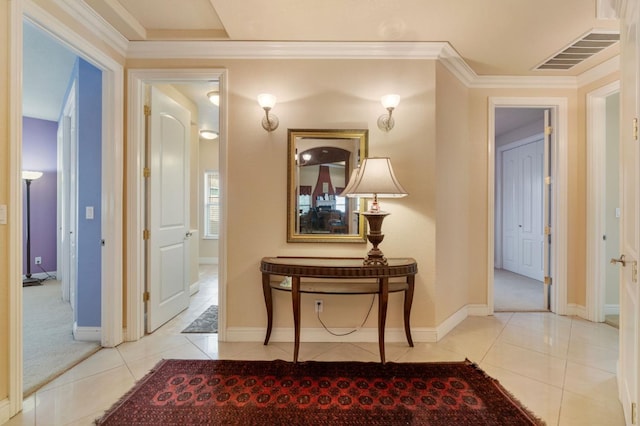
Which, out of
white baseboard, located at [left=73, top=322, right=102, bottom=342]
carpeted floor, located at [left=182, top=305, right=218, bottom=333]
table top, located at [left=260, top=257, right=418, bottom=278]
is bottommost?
carpeted floor, located at [left=182, top=305, right=218, bottom=333]

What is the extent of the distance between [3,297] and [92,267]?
103 centimetres

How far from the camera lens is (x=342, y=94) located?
2736 mm

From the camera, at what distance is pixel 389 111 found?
8.59 ft

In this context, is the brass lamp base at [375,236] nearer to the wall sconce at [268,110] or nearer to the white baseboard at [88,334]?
the wall sconce at [268,110]

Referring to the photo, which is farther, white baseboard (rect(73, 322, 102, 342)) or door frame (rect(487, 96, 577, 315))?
door frame (rect(487, 96, 577, 315))

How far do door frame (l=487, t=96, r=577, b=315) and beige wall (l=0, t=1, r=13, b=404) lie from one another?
3.98 metres

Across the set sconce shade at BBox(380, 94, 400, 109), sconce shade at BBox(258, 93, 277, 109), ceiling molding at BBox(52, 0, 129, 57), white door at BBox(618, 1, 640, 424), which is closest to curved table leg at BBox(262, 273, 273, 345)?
sconce shade at BBox(258, 93, 277, 109)

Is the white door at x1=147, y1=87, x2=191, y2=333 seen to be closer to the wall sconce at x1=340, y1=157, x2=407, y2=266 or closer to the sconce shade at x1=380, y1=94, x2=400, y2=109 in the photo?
the wall sconce at x1=340, y1=157, x2=407, y2=266

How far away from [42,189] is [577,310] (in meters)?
7.89

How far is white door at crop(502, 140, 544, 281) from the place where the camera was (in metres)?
5.08

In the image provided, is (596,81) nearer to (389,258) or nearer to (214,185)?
(389,258)

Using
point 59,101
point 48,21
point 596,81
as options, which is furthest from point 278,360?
point 59,101

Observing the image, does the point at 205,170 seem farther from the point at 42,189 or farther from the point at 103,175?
the point at 103,175

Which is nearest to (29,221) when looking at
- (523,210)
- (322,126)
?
(322,126)
